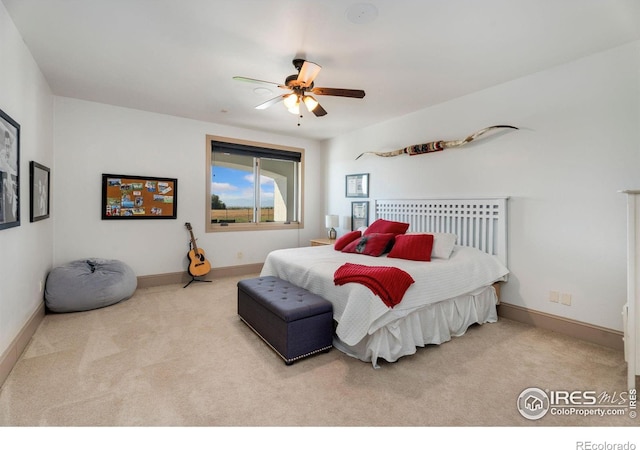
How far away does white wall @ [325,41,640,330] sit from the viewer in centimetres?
252

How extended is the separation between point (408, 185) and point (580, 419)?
3.09m

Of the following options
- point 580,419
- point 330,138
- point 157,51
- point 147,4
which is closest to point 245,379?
point 580,419

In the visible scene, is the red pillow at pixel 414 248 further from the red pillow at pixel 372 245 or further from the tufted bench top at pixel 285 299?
the tufted bench top at pixel 285 299

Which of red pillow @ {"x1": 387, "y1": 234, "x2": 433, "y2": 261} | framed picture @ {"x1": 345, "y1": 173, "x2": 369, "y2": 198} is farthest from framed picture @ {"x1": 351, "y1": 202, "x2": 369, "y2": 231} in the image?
red pillow @ {"x1": 387, "y1": 234, "x2": 433, "y2": 261}

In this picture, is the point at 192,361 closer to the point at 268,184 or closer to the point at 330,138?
the point at 268,184

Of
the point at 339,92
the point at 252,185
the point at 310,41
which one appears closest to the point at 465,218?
the point at 339,92

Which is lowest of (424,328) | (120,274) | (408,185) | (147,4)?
(424,328)

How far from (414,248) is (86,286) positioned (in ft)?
12.1

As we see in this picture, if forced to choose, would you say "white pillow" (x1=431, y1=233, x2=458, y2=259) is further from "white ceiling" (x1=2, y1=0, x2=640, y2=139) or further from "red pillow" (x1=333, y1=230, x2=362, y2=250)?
"white ceiling" (x1=2, y1=0, x2=640, y2=139)

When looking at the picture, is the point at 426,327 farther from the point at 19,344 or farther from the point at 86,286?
the point at 86,286

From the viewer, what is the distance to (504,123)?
10.5 feet

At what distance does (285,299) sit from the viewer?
2467mm

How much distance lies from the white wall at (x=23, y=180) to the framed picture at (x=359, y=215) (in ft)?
13.4

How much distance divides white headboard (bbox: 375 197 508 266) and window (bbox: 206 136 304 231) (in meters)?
2.29
